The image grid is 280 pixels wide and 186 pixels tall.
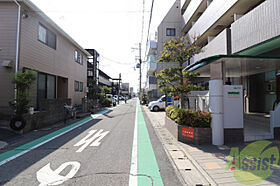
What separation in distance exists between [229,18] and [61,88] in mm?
14973

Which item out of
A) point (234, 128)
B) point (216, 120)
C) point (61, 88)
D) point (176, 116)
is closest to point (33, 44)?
point (61, 88)

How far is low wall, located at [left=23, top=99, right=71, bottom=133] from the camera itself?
6.99 m

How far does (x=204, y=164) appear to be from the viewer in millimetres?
3541

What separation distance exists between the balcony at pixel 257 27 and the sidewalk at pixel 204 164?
4.40 m

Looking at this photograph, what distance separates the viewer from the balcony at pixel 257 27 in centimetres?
569

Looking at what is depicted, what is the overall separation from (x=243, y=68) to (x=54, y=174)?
327 inches

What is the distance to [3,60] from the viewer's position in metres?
7.63

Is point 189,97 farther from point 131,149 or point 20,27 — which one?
point 20,27

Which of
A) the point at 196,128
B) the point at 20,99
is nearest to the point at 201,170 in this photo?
the point at 196,128

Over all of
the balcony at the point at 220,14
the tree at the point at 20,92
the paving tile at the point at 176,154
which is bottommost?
the paving tile at the point at 176,154

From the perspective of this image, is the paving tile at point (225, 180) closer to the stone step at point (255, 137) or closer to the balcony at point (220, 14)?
the stone step at point (255, 137)

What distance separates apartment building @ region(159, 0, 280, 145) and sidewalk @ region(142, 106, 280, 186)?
77cm

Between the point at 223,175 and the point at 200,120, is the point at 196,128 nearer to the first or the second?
the point at 200,120

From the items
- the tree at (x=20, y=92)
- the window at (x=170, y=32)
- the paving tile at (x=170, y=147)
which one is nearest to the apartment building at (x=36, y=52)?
the tree at (x=20, y=92)
